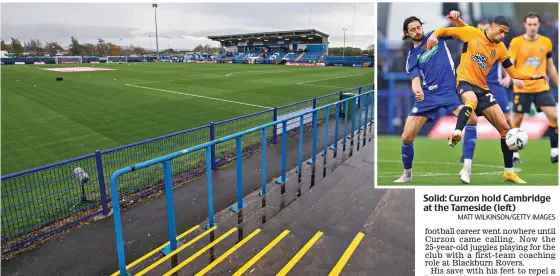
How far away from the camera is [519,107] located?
3.16 metres

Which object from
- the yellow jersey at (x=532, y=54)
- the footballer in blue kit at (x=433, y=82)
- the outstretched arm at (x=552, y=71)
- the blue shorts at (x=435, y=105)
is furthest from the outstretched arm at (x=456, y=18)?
the outstretched arm at (x=552, y=71)

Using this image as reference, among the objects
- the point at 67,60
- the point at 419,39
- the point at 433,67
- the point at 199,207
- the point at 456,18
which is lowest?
the point at 199,207

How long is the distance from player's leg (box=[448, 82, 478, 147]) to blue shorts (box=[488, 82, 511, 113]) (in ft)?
0.58

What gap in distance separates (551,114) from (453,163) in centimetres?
91

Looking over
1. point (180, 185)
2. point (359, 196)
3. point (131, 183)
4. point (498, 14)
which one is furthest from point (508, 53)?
point (131, 183)

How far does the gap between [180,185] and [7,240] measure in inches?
96.3

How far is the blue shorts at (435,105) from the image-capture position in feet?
10.4

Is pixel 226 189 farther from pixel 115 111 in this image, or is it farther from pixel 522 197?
pixel 115 111

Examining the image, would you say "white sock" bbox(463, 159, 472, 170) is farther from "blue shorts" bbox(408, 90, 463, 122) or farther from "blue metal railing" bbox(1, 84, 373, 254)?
"blue metal railing" bbox(1, 84, 373, 254)

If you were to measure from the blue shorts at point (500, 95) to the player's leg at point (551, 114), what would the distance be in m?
0.24

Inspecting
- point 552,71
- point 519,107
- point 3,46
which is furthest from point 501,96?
point 3,46

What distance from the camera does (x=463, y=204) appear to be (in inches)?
114

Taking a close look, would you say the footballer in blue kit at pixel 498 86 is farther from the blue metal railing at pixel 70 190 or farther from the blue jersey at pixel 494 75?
the blue metal railing at pixel 70 190

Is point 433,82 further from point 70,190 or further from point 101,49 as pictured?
point 101,49
